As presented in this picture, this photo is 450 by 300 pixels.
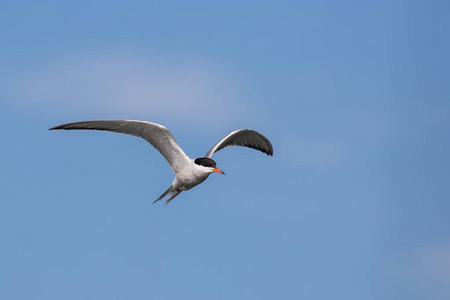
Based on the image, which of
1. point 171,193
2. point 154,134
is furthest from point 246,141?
point 154,134

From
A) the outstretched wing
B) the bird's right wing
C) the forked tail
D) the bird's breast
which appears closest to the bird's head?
the bird's breast

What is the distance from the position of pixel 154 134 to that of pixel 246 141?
4.27 metres

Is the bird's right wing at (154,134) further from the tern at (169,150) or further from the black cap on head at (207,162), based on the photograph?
the black cap on head at (207,162)

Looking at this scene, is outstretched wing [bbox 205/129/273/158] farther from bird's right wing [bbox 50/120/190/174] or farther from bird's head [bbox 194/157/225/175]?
bird's head [bbox 194/157/225/175]

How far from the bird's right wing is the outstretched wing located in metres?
1.58

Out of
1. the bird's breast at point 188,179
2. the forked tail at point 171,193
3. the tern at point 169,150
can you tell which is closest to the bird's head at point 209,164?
the tern at point 169,150

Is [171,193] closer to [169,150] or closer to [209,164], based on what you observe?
[169,150]

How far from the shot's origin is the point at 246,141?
20.8m

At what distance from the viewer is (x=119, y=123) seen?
55.2 feet

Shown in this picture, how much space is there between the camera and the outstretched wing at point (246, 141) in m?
19.5

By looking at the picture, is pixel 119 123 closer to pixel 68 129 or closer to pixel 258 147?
pixel 68 129

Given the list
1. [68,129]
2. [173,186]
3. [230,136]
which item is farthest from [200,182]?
[68,129]

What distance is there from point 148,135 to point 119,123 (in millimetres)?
1026

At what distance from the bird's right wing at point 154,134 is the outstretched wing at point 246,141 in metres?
1.58
